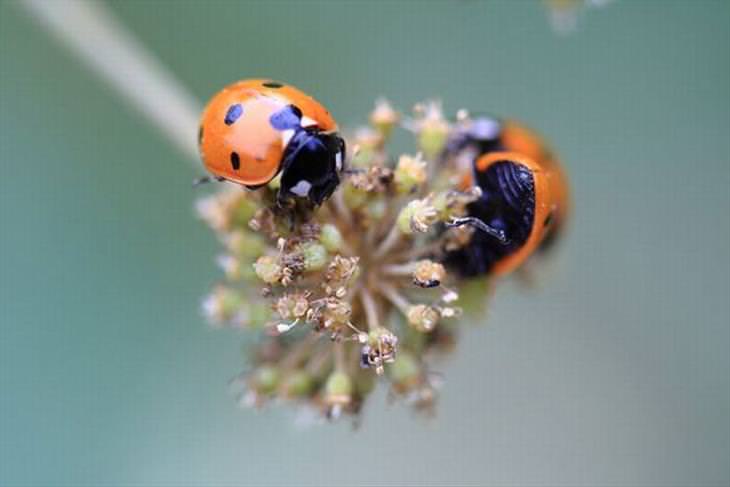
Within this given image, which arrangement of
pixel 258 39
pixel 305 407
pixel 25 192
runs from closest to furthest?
1. pixel 305 407
2. pixel 25 192
3. pixel 258 39

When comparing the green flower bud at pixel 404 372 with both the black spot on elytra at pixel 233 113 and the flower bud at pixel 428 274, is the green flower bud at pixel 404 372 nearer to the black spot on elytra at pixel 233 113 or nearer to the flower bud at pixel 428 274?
the flower bud at pixel 428 274

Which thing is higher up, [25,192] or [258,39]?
[258,39]

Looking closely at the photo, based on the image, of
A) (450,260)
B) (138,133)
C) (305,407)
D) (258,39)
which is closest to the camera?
(450,260)

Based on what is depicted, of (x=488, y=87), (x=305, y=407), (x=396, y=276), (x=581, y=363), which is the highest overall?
(x=488, y=87)

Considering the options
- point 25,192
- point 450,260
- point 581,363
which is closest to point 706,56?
point 581,363

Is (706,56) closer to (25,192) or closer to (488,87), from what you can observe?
(488,87)

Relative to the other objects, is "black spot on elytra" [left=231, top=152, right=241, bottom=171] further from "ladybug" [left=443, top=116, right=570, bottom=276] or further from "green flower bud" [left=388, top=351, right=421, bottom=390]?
"green flower bud" [left=388, top=351, right=421, bottom=390]

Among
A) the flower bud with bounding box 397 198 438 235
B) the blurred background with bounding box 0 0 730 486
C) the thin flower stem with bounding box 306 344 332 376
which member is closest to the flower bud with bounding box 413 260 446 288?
the flower bud with bounding box 397 198 438 235
